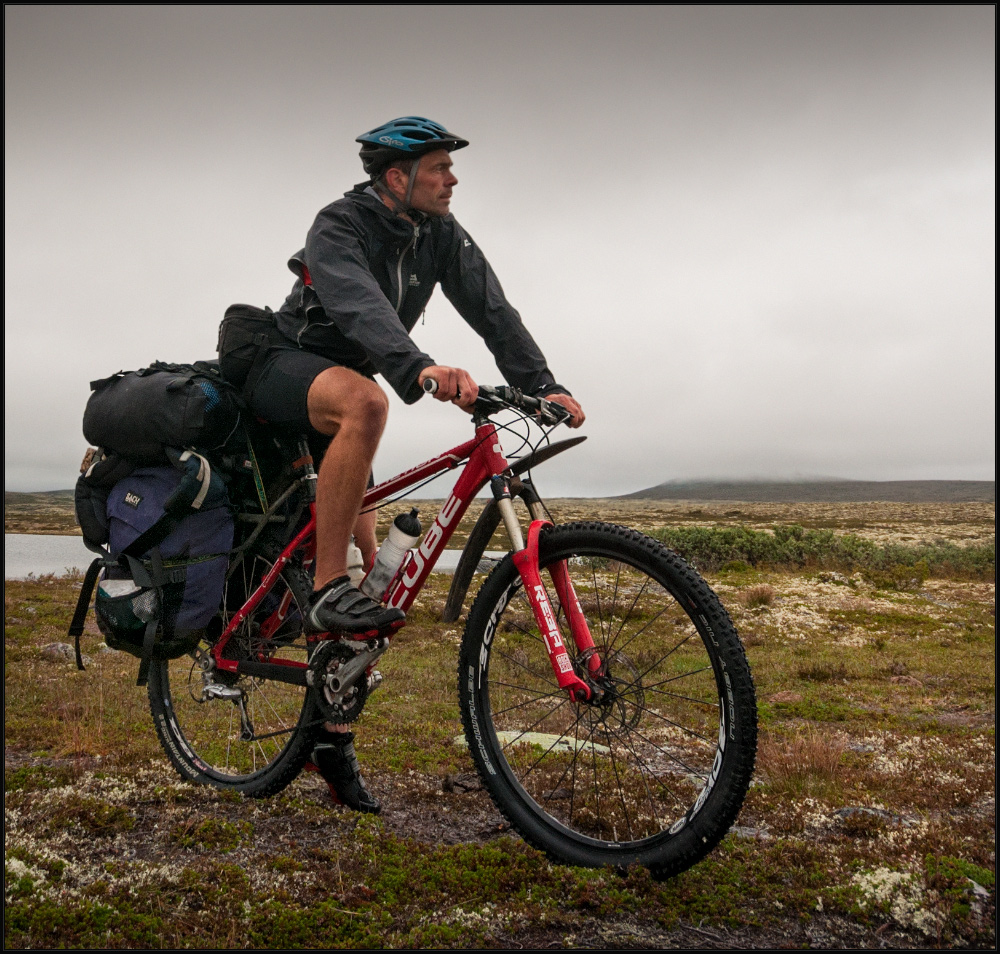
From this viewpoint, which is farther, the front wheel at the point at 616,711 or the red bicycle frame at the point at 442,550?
the red bicycle frame at the point at 442,550

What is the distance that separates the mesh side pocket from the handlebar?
2.43 metres

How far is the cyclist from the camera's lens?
3.96m

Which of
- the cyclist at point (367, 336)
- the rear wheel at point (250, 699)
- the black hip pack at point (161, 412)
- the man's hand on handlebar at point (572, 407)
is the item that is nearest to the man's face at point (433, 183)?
the cyclist at point (367, 336)

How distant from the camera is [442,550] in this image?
4.30m

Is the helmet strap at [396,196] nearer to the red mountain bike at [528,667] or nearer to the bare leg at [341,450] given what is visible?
the bare leg at [341,450]

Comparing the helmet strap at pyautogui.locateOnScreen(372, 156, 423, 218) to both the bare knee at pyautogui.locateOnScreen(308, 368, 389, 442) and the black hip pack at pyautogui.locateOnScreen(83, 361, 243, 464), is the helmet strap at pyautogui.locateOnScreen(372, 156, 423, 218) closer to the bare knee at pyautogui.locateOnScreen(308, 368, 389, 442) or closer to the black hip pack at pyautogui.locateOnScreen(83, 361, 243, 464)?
the bare knee at pyautogui.locateOnScreen(308, 368, 389, 442)

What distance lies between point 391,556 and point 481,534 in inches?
24.5

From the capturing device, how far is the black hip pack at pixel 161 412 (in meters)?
4.38

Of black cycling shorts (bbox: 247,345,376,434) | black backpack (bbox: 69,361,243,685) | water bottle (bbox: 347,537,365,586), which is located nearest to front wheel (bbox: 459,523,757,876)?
water bottle (bbox: 347,537,365,586)

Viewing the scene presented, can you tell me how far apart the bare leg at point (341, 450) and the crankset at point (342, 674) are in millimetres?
405

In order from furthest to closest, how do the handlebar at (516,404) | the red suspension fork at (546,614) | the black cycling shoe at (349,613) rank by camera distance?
the black cycling shoe at (349,613) → the handlebar at (516,404) → the red suspension fork at (546,614)

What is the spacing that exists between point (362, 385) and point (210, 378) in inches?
46.2

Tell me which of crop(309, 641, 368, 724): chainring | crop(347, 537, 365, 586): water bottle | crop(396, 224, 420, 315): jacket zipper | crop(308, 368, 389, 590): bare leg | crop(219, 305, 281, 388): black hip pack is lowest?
crop(309, 641, 368, 724): chainring

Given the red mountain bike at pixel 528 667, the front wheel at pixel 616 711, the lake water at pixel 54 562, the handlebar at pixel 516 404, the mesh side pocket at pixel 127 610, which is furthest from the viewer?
the lake water at pixel 54 562
